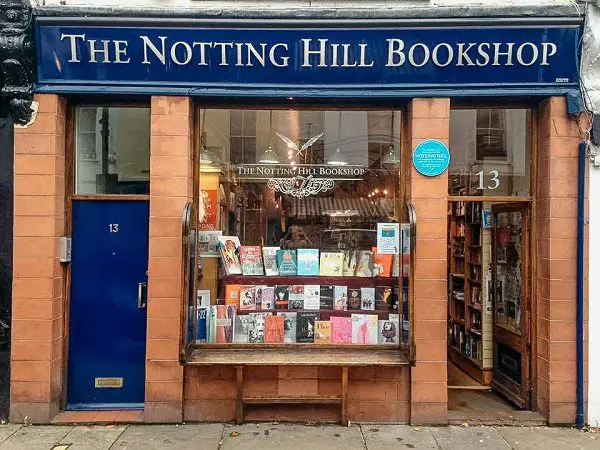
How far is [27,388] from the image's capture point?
5.46 metres

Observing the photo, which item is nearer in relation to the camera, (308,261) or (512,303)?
(308,261)

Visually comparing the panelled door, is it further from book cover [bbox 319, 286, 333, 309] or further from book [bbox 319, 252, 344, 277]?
book cover [bbox 319, 286, 333, 309]

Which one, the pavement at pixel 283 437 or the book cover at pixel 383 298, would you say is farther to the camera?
the book cover at pixel 383 298

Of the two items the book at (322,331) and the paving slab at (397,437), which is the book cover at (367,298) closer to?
the book at (322,331)

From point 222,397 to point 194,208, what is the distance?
215 cm

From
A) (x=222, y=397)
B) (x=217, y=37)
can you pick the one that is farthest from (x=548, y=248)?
(x=217, y=37)

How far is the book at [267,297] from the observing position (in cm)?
606

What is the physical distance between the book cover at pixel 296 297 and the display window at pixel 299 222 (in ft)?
0.04

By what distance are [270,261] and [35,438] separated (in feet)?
10.0

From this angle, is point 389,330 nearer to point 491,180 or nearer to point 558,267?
point 558,267

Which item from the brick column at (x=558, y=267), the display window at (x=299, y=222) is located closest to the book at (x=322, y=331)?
the display window at (x=299, y=222)

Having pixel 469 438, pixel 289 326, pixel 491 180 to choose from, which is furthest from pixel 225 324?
pixel 491 180

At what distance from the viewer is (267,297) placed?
608cm

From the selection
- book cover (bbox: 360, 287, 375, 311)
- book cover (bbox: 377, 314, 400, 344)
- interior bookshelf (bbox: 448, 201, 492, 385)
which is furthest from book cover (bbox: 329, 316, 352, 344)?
interior bookshelf (bbox: 448, 201, 492, 385)
